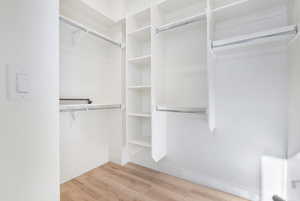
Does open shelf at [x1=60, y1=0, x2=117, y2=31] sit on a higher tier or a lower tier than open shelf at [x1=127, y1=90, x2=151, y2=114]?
higher

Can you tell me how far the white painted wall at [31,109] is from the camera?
0.66m

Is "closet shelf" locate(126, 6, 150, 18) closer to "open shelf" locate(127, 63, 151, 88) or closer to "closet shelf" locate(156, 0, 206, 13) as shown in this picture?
"closet shelf" locate(156, 0, 206, 13)

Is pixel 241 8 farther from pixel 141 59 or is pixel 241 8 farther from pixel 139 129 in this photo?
pixel 139 129

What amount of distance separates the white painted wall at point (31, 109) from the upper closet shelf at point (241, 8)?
1462 millimetres

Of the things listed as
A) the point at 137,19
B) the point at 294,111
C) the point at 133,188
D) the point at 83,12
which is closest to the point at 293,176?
the point at 294,111

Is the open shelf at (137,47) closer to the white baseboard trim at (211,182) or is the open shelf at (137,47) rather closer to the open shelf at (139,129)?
the open shelf at (139,129)

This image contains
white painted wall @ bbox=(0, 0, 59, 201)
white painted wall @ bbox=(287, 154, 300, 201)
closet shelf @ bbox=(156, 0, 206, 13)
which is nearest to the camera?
white painted wall @ bbox=(0, 0, 59, 201)

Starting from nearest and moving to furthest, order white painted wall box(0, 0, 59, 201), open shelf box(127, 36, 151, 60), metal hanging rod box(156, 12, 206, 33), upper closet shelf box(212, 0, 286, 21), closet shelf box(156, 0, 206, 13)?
white painted wall box(0, 0, 59, 201), upper closet shelf box(212, 0, 286, 21), metal hanging rod box(156, 12, 206, 33), closet shelf box(156, 0, 206, 13), open shelf box(127, 36, 151, 60)

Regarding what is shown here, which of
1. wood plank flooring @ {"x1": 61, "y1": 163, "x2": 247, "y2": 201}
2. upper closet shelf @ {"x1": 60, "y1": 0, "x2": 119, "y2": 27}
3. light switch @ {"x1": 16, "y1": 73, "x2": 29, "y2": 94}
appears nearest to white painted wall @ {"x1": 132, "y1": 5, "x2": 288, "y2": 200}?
wood plank flooring @ {"x1": 61, "y1": 163, "x2": 247, "y2": 201}

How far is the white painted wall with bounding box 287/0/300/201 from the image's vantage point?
1.06 metres

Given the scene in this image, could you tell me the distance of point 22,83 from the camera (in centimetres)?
72

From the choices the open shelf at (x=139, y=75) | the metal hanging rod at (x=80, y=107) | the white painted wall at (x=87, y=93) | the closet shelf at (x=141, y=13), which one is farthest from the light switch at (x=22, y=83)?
the closet shelf at (x=141, y=13)

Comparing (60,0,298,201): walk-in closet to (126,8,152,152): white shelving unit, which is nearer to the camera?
(60,0,298,201): walk-in closet

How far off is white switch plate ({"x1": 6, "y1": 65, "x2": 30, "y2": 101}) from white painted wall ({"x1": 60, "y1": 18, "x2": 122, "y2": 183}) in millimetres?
1055
